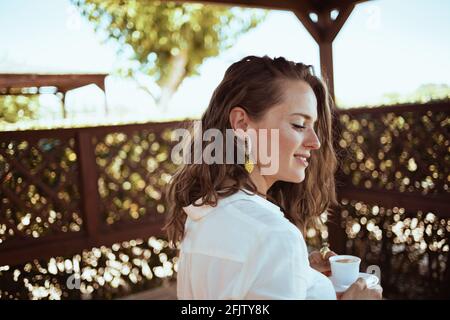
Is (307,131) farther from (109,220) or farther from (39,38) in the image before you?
(39,38)

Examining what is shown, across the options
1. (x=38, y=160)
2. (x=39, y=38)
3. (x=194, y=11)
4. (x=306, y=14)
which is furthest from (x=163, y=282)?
(x=194, y=11)

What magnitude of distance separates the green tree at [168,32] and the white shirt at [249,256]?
11.3 meters

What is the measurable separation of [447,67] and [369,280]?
18.3 feet

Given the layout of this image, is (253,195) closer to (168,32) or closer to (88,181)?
(88,181)

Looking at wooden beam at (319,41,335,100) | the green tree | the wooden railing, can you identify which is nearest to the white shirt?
the wooden railing

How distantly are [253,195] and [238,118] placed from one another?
225 millimetres

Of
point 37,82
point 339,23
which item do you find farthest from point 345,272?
point 37,82

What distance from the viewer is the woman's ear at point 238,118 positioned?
1207mm

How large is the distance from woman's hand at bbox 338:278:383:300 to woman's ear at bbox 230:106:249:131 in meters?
0.44

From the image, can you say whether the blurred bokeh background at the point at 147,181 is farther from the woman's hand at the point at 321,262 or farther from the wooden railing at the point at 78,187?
the woman's hand at the point at 321,262

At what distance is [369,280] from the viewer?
114 centimetres

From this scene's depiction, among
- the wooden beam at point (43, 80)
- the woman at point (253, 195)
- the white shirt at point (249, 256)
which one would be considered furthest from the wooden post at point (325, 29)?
the white shirt at point (249, 256)

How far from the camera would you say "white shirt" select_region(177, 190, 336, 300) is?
2.96 feet

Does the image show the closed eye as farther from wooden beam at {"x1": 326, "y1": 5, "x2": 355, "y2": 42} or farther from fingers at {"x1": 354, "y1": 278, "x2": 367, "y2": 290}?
wooden beam at {"x1": 326, "y1": 5, "x2": 355, "y2": 42}
